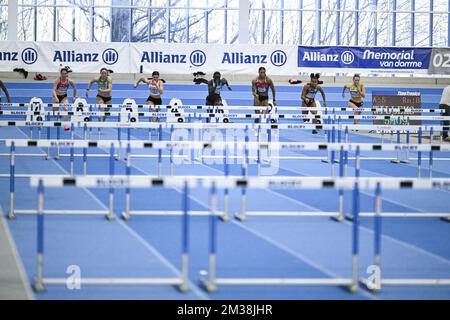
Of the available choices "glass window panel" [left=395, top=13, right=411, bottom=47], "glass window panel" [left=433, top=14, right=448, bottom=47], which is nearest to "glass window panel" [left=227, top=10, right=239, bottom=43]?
"glass window panel" [left=395, top=13, right=411, bottom=47]

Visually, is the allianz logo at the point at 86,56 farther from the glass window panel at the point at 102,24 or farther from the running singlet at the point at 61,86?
the running singlet at the point at 61,86

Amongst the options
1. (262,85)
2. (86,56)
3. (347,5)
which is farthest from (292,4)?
(262,85)

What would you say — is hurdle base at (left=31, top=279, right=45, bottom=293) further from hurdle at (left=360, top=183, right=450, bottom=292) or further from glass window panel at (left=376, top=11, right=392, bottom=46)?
glass window panel at (left=376, top=11, right=392, bottom=46)

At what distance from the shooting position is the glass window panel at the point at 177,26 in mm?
37375

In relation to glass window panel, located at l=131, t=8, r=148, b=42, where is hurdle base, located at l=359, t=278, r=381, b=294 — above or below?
below

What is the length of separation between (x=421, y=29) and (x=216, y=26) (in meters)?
8.71

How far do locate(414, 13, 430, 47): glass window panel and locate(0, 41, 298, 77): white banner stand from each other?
30.3ft

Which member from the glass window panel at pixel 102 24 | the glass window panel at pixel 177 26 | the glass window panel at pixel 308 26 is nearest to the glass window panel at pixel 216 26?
the glass window panel at pixel 177 26

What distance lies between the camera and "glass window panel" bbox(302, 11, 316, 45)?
3788cm

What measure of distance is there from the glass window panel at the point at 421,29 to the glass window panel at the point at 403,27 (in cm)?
30

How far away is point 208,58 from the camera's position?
1219 inches

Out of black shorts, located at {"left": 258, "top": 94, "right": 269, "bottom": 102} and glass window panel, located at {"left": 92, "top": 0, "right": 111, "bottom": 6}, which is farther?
glass window panel, located at {"left": 92, "top": 0, "right": 111, "bottom": 6}
